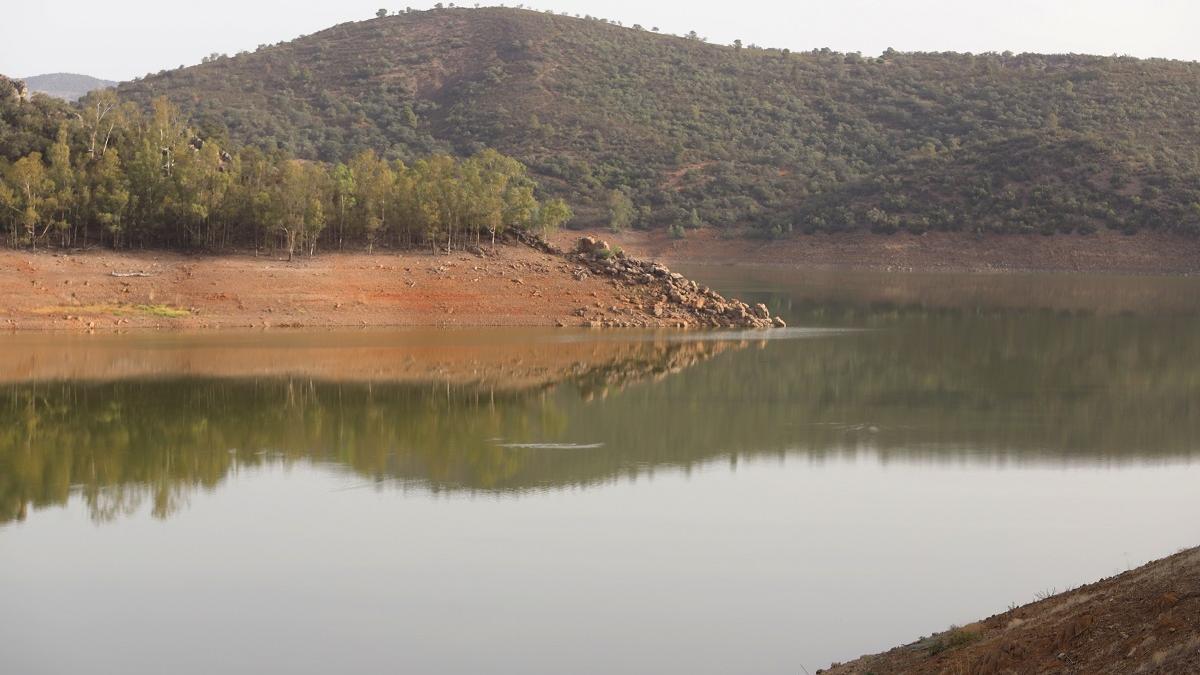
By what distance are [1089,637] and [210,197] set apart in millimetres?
37844

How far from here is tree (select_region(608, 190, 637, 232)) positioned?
3388 inches

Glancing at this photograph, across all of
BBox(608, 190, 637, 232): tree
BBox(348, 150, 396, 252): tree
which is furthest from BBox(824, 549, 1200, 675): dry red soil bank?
BBox(608, 190, 637, 232): tree

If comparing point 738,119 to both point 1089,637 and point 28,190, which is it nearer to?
point 28,190

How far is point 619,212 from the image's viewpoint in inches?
3393

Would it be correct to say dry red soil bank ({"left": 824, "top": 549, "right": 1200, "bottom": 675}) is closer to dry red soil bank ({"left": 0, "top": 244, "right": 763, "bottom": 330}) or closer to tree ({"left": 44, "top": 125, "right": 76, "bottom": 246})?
dry red soil bank ({"left": 0, "top": 244, "right": 763, "bottom": 330})

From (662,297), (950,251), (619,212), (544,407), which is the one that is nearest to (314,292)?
(662,297)

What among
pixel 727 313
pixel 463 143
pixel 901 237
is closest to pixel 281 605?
pixel 727 313

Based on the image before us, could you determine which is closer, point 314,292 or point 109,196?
point 314,292

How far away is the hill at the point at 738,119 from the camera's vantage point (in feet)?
276

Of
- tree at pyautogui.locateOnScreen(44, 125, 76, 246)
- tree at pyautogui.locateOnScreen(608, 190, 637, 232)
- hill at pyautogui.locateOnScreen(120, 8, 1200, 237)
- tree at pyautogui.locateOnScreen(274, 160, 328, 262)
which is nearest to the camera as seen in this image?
tree at pyautogui.locateOnScreen(44, 125, 76, 246)

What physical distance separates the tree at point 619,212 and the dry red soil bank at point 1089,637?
7405 cm

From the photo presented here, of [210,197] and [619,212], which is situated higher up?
[619,212]

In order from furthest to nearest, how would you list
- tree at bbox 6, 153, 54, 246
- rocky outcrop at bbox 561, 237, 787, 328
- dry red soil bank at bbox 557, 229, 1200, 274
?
dry red soil bank at bbox 557, 229, 1200, 274
rocky outcrop at bbox 561, 237, 787, 328
tree at bbox 6, 153, 54, 246

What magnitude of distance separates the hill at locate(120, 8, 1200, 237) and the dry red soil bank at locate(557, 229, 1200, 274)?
1.04 m
